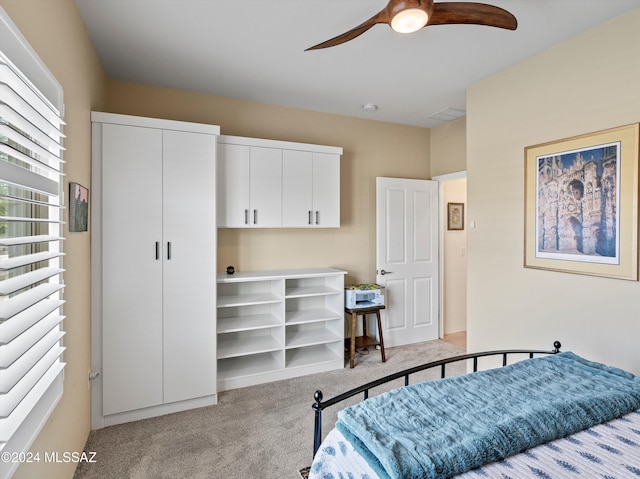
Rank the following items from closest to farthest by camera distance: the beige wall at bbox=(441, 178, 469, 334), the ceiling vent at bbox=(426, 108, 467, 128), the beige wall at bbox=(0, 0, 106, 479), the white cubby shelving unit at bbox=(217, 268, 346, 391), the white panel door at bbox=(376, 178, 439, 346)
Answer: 1. the beige wall at bbox=(0, 0, 106, 479)
2. the white cubby shelving unit at bbox=(217, 268, 346, 391)
3. the ceiling vent at bbox=(426, 108, 467, 128)
4. the white panel door at bbox=(376, 178, 439, 346)
5. the beige wall at bbox=(441, 178, 469, 334)

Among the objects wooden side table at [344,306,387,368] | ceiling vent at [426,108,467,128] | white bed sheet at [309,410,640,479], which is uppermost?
ceiling vent at [426,108,467,128]

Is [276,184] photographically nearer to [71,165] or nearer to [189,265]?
[189,265]

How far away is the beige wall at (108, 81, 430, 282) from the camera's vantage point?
3.30 m

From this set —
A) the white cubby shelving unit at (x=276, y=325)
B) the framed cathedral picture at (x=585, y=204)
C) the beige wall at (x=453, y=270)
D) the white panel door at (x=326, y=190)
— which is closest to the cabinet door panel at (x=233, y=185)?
the white cubby shelving unit at (x=276, y=325)

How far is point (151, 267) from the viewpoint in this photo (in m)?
2.59

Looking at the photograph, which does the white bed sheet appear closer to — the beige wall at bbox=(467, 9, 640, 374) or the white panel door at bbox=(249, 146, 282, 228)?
the beige wall at bbox=(467, 9, 640, 374)

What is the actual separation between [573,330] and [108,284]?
335 cm

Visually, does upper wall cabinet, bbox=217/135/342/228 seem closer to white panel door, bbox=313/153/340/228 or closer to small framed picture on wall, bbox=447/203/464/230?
white panel door, bbox=313/153/340/228

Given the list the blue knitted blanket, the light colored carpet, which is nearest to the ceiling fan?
the blue knitted blanket

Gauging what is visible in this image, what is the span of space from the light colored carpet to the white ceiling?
2.79 meters

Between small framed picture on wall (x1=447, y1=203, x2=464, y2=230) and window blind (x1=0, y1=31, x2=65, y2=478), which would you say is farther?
small framed picture on wall (x1=447, y1=203, x2=464, y2=230)

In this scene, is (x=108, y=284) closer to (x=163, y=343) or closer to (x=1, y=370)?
(x=163, y=343)

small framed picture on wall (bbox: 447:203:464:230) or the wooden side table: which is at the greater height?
small framed picture on wall (bbox: 447:203:464:230)

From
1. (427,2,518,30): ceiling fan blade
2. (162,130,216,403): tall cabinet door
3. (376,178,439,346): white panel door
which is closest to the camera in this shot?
(427,2,518,30): ceiling fan blade
